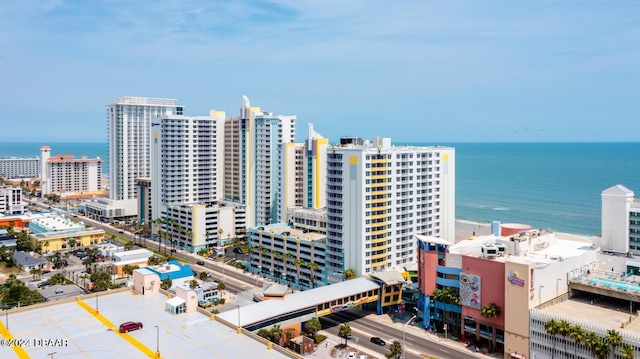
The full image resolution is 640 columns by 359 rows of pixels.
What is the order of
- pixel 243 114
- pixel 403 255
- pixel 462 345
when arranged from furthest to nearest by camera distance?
pixel 243 114, pixel 403 255, pixel 462 345

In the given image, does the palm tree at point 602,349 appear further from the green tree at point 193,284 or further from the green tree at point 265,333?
the green tree at point 193,284

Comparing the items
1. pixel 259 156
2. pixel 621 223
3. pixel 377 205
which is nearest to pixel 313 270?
pixel 377 205

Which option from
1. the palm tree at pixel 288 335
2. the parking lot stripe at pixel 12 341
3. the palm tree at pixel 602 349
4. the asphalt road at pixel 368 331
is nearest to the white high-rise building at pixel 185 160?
the asphalt road at pixel 368 331

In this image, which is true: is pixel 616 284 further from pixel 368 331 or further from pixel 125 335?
pixel 125 335

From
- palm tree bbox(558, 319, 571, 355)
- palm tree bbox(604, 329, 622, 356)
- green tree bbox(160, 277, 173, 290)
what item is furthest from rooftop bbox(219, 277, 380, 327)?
palm tree bbox(604, 329, 622, 356)

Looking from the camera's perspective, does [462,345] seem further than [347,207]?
No

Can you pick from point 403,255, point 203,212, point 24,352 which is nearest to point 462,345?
point 403,255

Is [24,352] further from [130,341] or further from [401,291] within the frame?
[401,291]
